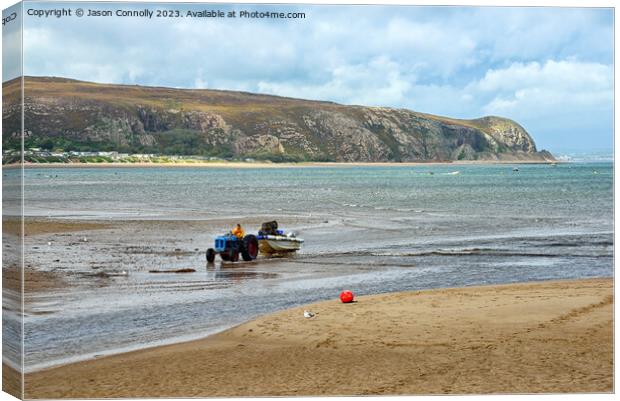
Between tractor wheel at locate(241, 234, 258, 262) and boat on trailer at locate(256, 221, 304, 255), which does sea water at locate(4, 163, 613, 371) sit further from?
boat on trailer at locate(256, 221, 304, 255)

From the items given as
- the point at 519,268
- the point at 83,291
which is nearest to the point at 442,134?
the point at 519,268

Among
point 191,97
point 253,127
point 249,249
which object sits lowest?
point 249,249

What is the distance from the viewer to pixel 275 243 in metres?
24.3

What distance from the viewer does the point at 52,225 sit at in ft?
108

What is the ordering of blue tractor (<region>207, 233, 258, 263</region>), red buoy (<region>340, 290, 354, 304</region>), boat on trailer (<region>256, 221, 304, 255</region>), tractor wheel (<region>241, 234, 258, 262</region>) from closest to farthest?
red buoy (<region>340, 290, 354, 304</region>)
blue tractor (<region>207, 233, 258, 263</region>)
tractor wheel (<region>241, 234, 258, 262</region>)
boat on trailer (<region>256, 221, 304, 255</region>)

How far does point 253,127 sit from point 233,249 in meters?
9.87

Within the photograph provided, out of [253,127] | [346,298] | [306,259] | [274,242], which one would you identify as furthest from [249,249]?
[253,127]

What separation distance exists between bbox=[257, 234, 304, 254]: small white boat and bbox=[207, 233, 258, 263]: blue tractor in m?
0.80

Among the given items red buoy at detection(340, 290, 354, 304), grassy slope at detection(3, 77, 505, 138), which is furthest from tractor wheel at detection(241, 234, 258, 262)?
red buoy at detection(340, 290, 354, 304)

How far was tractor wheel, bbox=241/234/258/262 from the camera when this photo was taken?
906 inches

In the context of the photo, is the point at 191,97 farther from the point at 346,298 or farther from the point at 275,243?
the point at 346,298

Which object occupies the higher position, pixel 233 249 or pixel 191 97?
pixel 191 97

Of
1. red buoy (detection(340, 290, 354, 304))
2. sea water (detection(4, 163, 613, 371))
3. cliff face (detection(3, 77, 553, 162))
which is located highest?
cliff face (detection(3, 77, 553, 162))

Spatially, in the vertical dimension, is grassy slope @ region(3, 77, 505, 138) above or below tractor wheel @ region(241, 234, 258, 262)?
above
